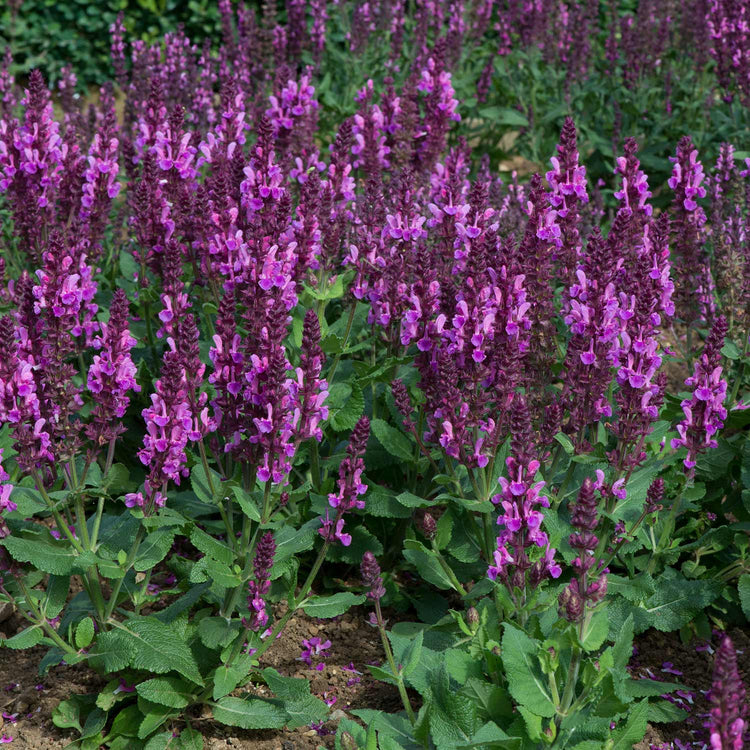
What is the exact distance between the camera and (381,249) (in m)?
4.44

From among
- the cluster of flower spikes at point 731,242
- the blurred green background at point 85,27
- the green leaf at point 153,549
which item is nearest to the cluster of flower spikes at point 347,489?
the green leaf at point 153,549

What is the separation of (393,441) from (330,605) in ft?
2.58

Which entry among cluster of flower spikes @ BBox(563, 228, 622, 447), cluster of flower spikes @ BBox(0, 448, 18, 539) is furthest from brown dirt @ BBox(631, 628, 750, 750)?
cluster of flower spikes @ BBox(0, 448, 18, 539)

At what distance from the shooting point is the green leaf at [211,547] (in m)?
3.62

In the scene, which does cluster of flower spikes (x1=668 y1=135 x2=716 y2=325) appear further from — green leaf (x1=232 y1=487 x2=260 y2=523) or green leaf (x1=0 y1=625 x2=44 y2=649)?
green leaf (x1=0 y1=625 x2=44 y2=649)

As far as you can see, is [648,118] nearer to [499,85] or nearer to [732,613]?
[499,85]

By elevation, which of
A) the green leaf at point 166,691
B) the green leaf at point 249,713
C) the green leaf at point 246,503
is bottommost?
the green leaf at point 249,713

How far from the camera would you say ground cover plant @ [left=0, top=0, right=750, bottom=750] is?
3.41 m

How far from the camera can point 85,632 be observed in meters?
3.63

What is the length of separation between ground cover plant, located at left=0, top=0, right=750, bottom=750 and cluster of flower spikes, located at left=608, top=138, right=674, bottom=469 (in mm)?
12

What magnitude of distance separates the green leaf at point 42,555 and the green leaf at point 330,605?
2.86 ft

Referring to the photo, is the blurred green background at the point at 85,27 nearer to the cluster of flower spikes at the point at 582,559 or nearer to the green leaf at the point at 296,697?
the green leaf at the point at 296,697

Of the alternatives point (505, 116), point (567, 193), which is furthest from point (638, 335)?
point (505, 116)

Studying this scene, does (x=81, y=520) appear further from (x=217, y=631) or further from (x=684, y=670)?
(x=684, y=670)
